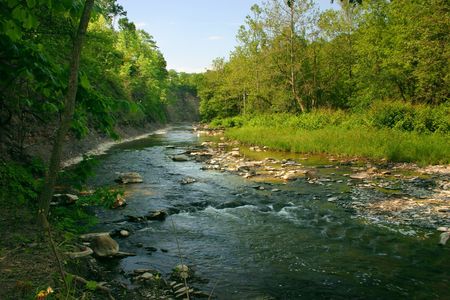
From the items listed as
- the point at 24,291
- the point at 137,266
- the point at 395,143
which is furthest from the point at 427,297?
the point at 395,143

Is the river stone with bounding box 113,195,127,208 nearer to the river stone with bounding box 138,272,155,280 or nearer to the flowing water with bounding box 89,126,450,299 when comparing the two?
the flowing water with bounding box 89,126,450,299

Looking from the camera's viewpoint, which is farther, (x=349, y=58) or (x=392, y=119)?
(x=349, y=58)

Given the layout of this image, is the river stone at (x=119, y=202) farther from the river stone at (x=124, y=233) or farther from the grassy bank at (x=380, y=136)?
the grassy bank at (x=380, y=136)

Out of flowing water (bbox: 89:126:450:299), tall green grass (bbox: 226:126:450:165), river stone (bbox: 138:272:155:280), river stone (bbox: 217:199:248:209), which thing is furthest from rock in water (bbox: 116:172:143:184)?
Answer: tall green grass (bbox: 226:126:450:165)

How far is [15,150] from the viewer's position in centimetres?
1247

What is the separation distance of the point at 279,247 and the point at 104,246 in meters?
3.69

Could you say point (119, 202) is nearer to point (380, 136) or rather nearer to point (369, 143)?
point (369, 143)

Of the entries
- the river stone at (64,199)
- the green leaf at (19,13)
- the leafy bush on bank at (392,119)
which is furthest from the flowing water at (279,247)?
the leafy bush on bank at (392,119)

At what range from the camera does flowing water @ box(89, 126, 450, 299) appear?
619 centimetres

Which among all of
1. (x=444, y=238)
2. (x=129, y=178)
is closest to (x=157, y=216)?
(x=129, y=178)

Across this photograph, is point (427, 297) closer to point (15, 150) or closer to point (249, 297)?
point (249, 297)

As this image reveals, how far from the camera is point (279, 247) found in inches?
317

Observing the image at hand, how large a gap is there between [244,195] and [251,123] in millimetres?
28823

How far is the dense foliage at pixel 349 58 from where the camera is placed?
90.7 ft
